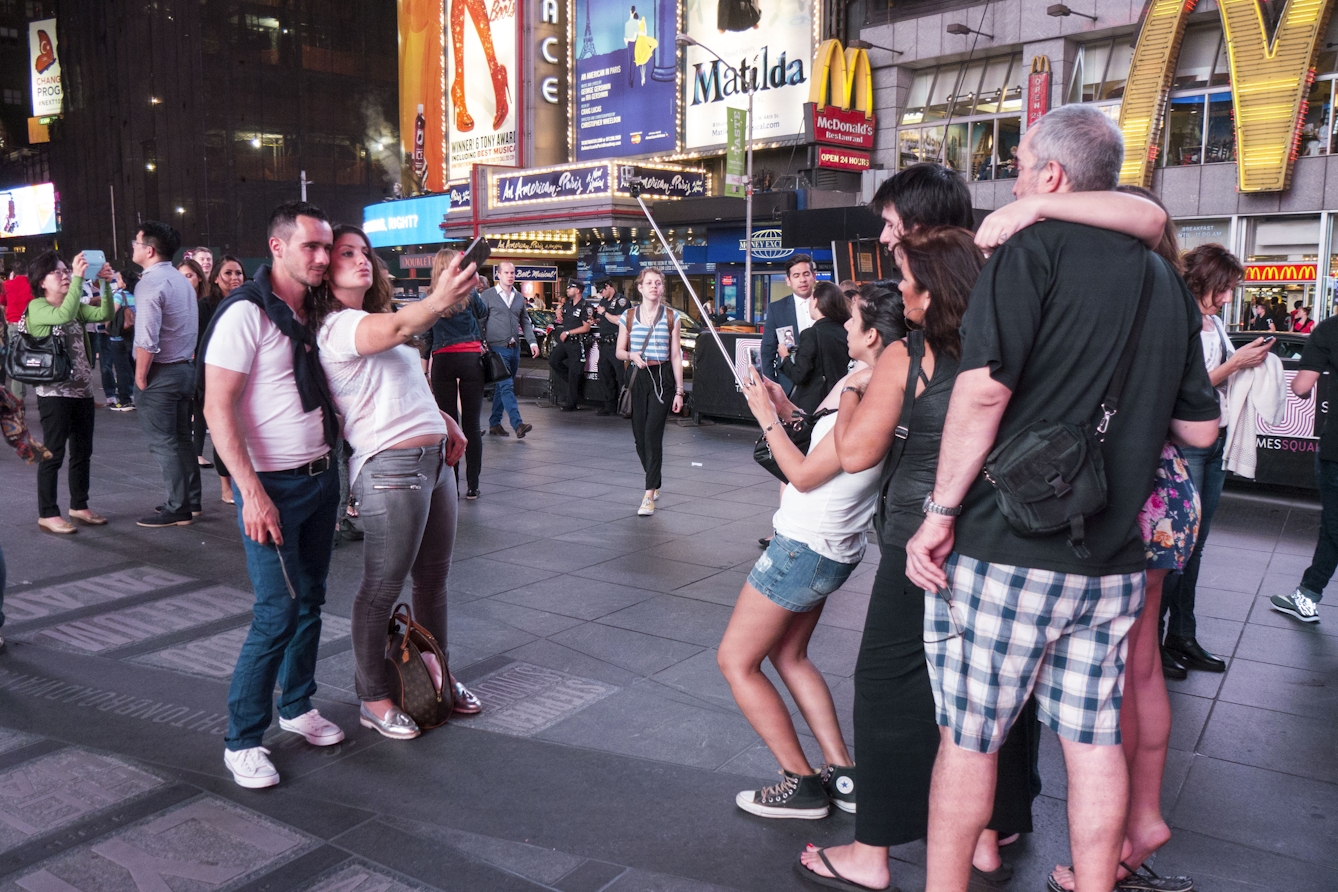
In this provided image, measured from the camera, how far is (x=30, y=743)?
377 centimetres

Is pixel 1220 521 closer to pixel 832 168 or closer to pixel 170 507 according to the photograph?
pixel 170 507

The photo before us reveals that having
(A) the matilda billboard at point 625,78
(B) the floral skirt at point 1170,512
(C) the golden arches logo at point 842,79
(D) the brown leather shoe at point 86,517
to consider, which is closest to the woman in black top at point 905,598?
(B) the floral skirt at point 1170,512

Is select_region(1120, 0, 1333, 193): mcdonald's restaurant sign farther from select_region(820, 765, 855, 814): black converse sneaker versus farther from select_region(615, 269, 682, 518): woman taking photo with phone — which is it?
select_region(820, 765, 855, 814): black converse sneaker

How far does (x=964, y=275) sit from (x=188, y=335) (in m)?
6.64

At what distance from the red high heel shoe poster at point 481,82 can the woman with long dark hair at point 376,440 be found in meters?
30.2

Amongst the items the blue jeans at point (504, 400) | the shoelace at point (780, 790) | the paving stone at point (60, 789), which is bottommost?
the paving stone at point (60, 789)

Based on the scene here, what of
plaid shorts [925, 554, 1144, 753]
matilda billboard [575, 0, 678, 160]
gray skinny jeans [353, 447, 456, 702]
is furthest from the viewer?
matilda billboard [575, 0, 678, 160]

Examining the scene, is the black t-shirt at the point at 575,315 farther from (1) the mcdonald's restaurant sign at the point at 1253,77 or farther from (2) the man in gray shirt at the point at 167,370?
(1) the mcdonald's restaurant sign at the point at 1253,77

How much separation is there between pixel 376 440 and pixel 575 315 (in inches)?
476

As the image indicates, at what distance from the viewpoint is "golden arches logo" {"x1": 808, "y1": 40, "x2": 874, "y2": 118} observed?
22359 mm

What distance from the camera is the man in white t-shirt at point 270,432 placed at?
11.0 ft

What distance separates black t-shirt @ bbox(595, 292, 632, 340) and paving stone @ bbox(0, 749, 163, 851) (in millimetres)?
9875

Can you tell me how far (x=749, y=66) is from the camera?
24562 millimetres

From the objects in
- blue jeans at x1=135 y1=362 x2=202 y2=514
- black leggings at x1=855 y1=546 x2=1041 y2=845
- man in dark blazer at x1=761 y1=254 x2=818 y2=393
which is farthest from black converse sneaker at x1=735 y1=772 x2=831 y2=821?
blue jeans at x1=135 y1=362 x2=202 y2=514
